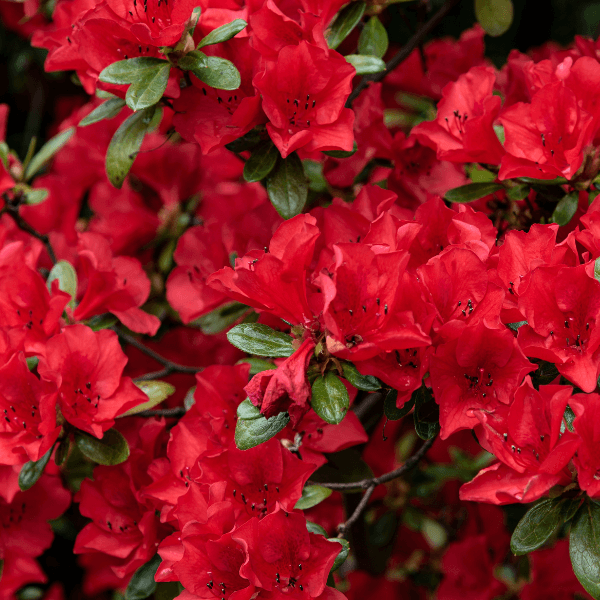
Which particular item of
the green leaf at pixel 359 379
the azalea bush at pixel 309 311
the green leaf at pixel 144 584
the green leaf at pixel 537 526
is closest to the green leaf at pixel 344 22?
the azalea bush at pixel 309 311

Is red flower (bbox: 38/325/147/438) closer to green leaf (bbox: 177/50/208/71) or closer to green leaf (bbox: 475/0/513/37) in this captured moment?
green leaf (bbox: 177/50/208/71)

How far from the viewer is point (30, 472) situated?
1246mm

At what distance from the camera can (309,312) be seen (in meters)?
1.03

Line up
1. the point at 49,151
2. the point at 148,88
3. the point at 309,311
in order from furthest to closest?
the point at 49,151 → the point at 148,88 → the point at 309,311

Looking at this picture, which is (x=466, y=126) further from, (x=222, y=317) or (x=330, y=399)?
(x=222, y=317)

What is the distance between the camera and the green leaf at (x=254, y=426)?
100 centimetres

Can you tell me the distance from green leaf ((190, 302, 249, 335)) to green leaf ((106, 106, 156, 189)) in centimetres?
38

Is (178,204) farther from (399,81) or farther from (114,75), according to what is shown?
(114,75)

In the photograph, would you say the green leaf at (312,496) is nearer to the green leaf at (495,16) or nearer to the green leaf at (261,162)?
the green leaf at (261,162)

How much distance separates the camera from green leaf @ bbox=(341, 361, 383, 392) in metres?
1.01

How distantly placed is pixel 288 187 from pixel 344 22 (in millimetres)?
356

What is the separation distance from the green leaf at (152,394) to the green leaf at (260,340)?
35 centimetres

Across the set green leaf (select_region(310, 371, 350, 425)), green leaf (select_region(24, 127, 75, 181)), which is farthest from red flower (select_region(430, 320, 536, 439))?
green leaf (select_region(24, 127, 75, 181))

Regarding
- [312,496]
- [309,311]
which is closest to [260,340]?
[309,311]
